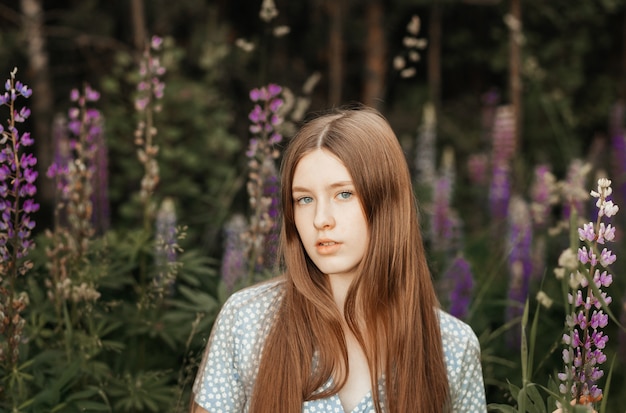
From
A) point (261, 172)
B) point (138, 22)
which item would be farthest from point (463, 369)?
point (138, 22)

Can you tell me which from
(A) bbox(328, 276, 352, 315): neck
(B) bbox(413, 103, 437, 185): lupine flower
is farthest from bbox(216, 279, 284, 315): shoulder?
(B) bbox(413, 103, 437, 185): lupine flower

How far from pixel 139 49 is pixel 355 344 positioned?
3646 mm

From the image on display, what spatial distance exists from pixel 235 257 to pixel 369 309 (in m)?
1.11

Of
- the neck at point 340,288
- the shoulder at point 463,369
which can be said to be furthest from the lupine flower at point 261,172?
the shoulder at point 463,369

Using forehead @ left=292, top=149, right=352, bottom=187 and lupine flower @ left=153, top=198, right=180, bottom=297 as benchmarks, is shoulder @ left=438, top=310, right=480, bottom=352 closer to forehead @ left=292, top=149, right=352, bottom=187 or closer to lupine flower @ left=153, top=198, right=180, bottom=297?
forehead @ left=292, top=149, right=352, bottom=187

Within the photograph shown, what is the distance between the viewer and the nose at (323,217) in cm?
182

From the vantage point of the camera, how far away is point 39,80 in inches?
203

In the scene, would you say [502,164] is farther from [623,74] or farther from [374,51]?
[623,74]

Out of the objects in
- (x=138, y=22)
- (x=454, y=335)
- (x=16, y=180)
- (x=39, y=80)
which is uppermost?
(x=138, y=22)

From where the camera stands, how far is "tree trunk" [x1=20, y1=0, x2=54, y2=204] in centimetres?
510

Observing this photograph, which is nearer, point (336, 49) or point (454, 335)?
point (454, 335)

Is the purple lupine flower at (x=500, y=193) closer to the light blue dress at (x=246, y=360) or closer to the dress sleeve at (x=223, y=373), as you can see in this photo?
the light blue dress at (x=246, y=360)

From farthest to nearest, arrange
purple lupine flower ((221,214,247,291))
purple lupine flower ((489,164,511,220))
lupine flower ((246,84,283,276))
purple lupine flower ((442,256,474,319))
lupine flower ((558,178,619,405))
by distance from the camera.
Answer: purple lupine flower ((489,164,511,220))
purple lupine flower ((442,256,474,319))
purple lupine flower ((221,214,247,291))
lupine flower ((246,84,283,276))
lupine flower ((558,178,619,405))

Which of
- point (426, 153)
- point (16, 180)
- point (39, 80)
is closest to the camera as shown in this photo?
point (16, 180)
